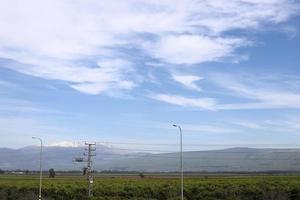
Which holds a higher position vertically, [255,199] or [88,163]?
[88,163]

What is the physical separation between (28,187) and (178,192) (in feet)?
81.9

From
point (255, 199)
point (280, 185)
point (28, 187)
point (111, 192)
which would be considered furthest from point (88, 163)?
point (280, 185)

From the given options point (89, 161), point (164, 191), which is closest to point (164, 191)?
point (164, 191)

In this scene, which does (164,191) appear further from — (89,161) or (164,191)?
(89,161)

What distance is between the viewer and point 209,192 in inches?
3300

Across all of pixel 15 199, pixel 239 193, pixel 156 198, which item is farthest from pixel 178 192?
pixel 15 199

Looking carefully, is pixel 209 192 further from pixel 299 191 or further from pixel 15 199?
pixel 15 199

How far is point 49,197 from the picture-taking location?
84938mm

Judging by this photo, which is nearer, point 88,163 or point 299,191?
point 88,163

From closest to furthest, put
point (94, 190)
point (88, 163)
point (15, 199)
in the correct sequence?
point (88, 163), point (15, 199), point (94, 190)

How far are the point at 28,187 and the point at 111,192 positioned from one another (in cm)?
1460

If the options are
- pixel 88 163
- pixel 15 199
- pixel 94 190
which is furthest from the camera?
pixel 94 190

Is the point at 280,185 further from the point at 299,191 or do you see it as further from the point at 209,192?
the point at 209,192

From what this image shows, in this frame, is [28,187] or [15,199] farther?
[28,187]
